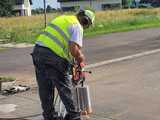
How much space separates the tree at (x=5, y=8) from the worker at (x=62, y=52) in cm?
6921

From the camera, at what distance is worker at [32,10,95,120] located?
6414 mm

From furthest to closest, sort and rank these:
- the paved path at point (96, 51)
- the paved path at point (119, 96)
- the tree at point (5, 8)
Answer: the tree at point (5, 8) → the paved path at point (96, 51) → the paved path at point (119, 96)

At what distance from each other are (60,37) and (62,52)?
0.20 meters

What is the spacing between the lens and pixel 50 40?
652cm

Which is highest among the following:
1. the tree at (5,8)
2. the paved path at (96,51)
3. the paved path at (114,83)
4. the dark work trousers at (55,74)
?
the dark work trousers at (55,74)

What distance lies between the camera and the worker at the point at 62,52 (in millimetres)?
6414

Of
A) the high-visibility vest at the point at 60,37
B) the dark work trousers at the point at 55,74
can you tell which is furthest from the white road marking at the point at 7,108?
the high-visibility vest at the point at 60,37

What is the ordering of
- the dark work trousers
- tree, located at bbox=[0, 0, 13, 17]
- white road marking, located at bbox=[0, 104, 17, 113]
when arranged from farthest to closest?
tree, located at bbox=[0, 0, 13, 17] < white road marking, located at bbox=[0, 104, 17, 113] < the dark work trousers

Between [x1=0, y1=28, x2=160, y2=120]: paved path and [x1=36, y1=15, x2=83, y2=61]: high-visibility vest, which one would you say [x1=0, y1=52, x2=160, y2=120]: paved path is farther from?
[x1=36, y1=15, x2=83, y2=61]: high-visibility vest

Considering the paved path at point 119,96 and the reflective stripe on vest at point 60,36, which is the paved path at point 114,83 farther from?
the reflective stripe on vest at point 60,36

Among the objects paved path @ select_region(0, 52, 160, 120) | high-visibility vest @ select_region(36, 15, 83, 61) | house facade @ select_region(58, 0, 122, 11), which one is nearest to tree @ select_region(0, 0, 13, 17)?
house facade @ select_region(58, 0, 122, 11)

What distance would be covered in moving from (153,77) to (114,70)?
1472mm

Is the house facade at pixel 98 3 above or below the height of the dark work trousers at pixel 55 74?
below

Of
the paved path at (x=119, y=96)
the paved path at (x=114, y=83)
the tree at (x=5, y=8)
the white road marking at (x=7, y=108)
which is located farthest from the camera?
the tree at (x=5, y=8)
